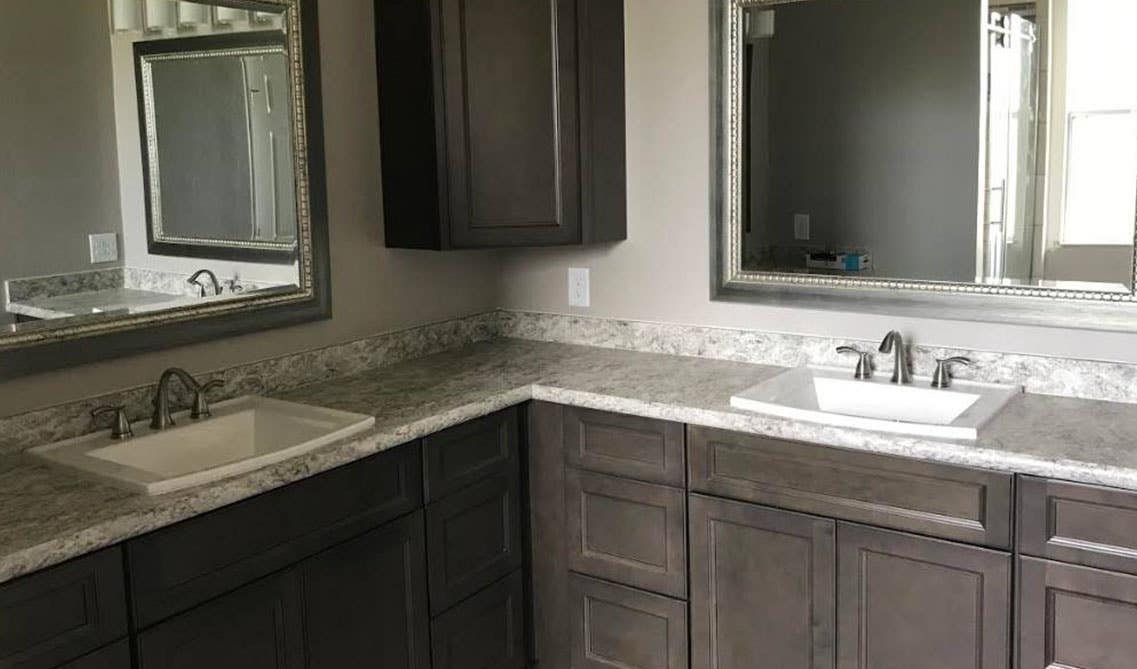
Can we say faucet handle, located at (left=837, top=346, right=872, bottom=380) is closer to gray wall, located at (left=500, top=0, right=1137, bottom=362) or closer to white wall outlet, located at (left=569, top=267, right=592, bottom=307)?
gray wall, located at (left=500, top=0, right=1137, bottom=362)

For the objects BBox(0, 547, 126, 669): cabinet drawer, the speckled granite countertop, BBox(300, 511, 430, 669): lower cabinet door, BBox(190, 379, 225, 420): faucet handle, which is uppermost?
BBox(190, 379, 225, 420): faucet handle

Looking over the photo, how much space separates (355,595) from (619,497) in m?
0.67

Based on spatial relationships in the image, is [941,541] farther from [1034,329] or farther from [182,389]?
[182,389]

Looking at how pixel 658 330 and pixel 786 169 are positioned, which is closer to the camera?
pixel 786 169

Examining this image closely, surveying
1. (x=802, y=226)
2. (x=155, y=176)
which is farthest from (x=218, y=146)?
(x=802, y=226)

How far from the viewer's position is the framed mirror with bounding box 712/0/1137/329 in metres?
2.33

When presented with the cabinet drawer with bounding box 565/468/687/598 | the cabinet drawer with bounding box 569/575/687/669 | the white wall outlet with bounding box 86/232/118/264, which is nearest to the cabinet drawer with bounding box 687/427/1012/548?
the cabinet drawer with bounding box 565/468/687/598

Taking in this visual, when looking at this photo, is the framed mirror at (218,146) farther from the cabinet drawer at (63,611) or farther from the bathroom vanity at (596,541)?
the cabinet drawer at (63,611)

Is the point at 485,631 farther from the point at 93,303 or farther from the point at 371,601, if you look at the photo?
the point at 93,303

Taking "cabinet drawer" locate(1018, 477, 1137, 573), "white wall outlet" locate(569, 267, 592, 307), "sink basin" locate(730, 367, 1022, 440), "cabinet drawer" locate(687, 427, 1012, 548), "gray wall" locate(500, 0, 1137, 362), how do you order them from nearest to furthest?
"cabinet drawer" locate(1018, 477, 1137, 573), "cabinet drawer" locate(687, 427, 1012, 548), "sink basin" locate(730, 367, 1022, 440), "gray wall" locate(500, 0, 1137, 362), "white wall outlet" locate(569, 267, 592, 307)

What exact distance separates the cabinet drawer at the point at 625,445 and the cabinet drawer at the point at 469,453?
0.48ft

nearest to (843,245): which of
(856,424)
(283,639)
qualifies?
(856,424)

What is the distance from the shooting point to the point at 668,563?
2.51 meters

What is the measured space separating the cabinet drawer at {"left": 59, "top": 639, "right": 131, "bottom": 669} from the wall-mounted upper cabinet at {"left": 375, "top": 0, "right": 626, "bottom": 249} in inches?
52.2
